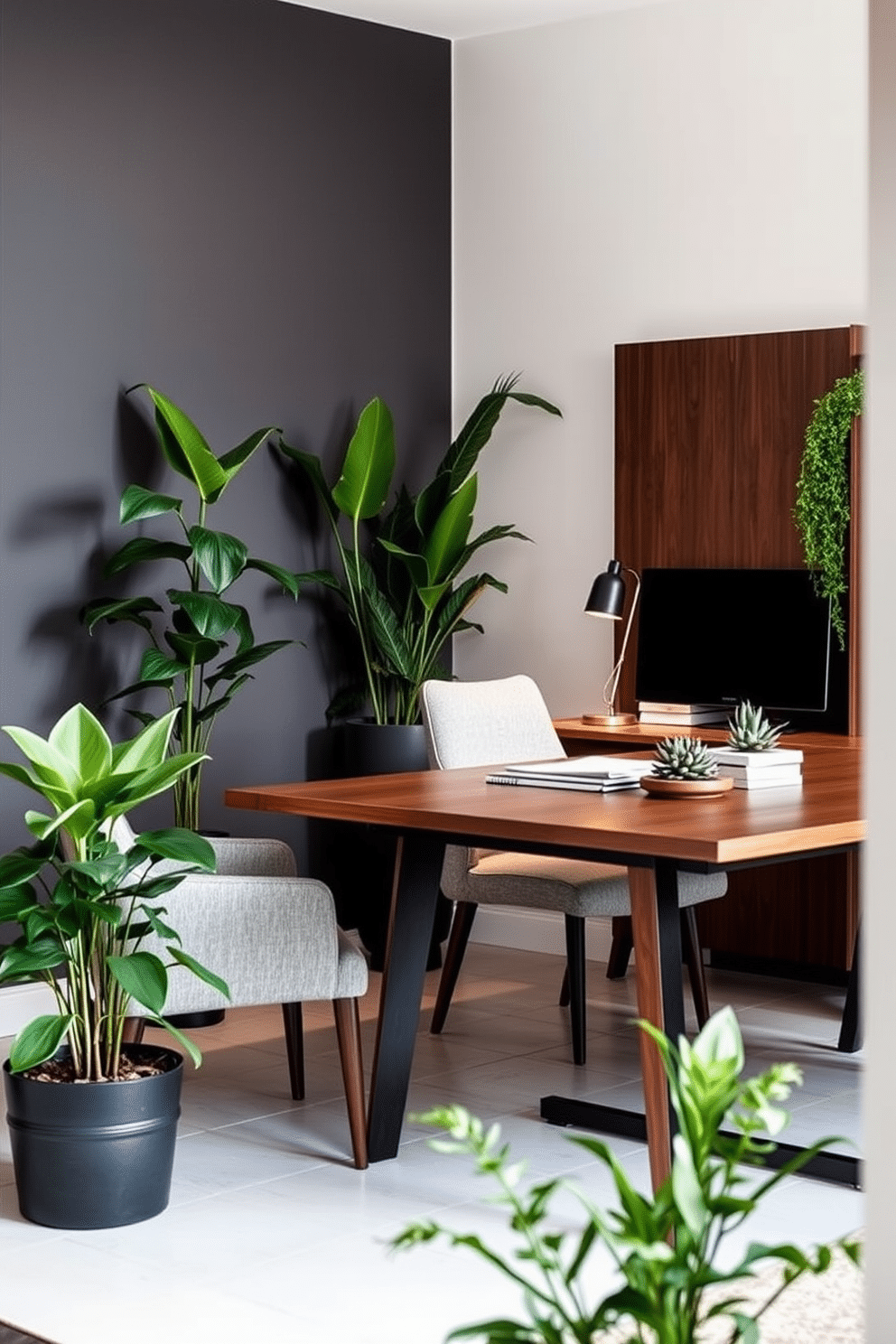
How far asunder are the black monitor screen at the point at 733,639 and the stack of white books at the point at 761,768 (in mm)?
1228

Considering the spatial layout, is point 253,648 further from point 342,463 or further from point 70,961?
point 70,961

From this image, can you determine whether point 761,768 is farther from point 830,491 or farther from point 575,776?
point 830,491

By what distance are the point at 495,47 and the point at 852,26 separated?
1.36 meters

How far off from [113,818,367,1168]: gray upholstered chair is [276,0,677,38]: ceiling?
329cm

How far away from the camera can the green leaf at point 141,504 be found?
4.88 m

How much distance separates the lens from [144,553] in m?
4.96

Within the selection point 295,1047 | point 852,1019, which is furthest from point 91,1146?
point 852,1019

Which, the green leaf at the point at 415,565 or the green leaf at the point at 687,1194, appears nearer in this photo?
the green leaf at the point at 687,1194

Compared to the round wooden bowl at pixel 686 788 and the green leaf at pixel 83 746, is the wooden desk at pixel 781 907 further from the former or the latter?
the green leaf at pixel 83 746

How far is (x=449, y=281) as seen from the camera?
6.31 m

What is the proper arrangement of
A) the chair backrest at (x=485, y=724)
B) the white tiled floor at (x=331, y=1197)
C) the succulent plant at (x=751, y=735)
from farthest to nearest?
the chair backrest at (x=485, y=724) < the succulent plant at (x=751, y=735) < the white tiled floor at (x=331, y=1197)

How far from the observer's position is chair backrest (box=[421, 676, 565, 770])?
462 cm

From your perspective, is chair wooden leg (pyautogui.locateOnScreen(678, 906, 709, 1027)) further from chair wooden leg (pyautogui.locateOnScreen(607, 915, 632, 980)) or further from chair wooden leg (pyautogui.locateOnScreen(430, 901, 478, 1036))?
chair wooden leg (pyautogui.locateOnScreen(607, 915, 632, 980))

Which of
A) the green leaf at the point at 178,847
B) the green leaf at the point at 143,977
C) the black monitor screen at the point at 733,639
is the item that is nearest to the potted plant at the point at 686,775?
the green leaf at the point at 178,847
